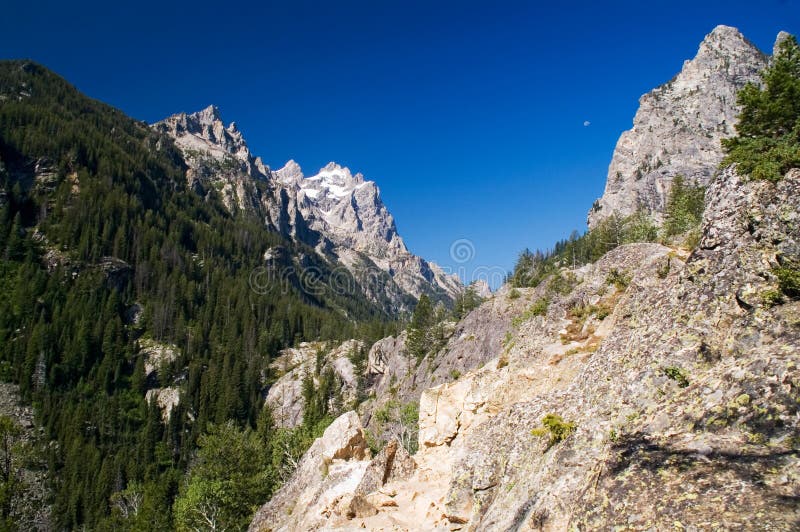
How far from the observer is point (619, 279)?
2945 cm

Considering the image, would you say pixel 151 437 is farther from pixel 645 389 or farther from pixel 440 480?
pixel 645 389

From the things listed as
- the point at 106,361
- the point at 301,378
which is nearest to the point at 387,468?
the point at 301,378

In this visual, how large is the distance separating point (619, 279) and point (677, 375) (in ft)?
59.9

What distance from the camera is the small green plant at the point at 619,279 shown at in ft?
94.4

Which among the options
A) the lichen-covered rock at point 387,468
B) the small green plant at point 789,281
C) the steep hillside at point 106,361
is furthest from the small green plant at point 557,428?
the steep hillside at point 106,361

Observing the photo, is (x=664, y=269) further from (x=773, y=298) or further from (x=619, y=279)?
(x=773, y=298)

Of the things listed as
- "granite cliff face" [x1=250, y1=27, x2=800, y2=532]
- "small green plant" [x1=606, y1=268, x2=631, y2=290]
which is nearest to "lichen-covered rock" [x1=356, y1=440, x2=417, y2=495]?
"granite cliff face" [x1=250, y1=27, x2=800, y2=532]

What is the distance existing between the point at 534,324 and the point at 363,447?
17.4m

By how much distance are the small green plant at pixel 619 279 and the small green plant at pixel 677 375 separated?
16.7 metres

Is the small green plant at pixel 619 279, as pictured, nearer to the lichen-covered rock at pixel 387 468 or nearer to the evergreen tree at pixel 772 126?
the evergreen tree at pixel 772 126

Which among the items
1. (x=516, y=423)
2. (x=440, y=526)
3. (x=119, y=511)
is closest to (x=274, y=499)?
(x=440, y=526)

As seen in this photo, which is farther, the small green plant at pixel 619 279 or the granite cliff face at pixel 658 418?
the small green plant at pixel 619 279

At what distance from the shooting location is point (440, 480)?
84.3 ft

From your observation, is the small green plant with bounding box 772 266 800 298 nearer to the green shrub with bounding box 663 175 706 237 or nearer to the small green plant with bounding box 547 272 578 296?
the small green plant with bounding box 547 272 578 296
